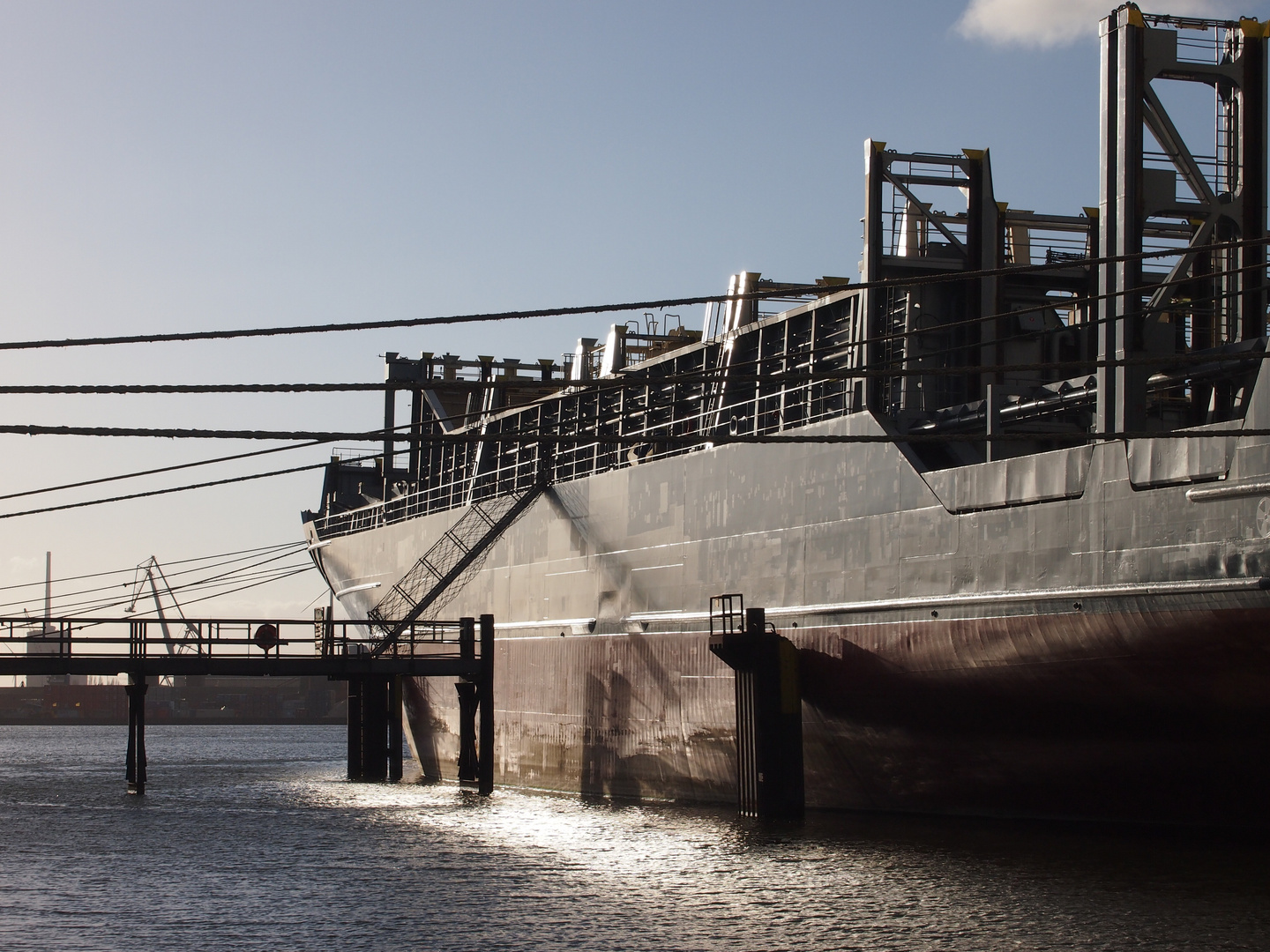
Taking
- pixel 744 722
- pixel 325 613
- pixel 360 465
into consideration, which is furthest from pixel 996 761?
pixel 360 465

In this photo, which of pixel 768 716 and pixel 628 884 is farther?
pixel 768 716

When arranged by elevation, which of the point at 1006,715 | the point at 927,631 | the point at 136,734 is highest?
the point at 927,631

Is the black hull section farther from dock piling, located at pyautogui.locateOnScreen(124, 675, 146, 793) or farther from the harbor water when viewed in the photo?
dock piling, located at pyautogui.locateOnScreen(124, 675, 146, 793)

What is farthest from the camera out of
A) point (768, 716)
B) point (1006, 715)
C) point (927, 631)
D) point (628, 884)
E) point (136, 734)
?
point (136, 734)

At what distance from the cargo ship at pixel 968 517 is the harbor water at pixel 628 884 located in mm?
1094

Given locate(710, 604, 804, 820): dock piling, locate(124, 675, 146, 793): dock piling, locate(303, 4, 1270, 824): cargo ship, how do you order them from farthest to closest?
locate(124, 675, 146, 793): dock piling
locate(710, 604, 804, 820): dock piling
locate(303, 4, 1270, 824): cargo ship

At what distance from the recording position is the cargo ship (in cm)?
1473

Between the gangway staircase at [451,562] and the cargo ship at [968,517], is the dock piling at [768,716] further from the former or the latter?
the gangway staircase at [451,562]

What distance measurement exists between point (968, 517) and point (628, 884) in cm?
573

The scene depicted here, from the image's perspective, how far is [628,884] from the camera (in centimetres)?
1552

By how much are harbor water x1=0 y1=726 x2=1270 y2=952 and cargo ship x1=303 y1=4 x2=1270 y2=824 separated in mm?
1094

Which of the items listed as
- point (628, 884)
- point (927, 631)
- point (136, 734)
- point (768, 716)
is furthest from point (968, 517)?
point (136, 734)

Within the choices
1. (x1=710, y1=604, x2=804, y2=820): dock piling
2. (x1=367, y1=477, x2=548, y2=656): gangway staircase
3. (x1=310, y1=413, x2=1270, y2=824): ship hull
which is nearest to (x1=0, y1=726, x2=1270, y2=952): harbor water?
(x1=710, y1=604, x2=804, y2=820): dock piling

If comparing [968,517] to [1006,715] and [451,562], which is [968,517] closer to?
[1006,715]
